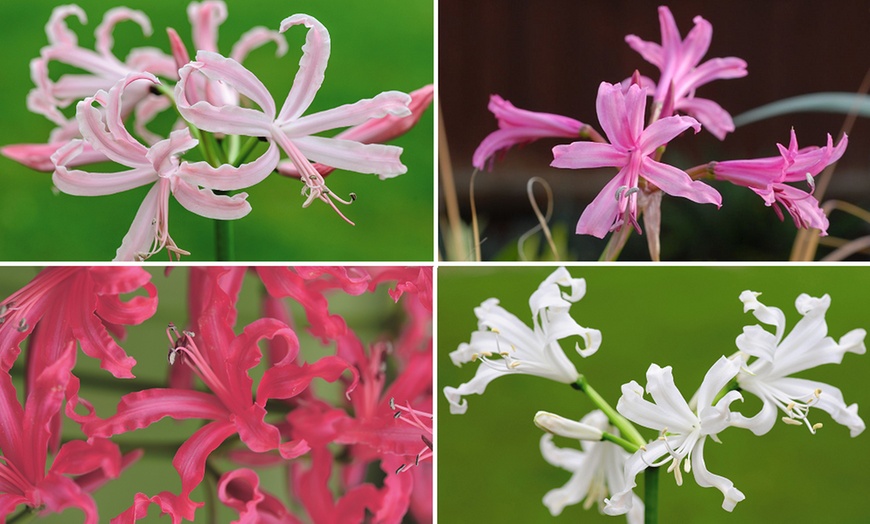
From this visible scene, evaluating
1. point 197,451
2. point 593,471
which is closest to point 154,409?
point 197,451

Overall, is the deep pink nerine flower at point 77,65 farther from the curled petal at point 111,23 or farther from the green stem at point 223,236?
the green stem at point 223,236

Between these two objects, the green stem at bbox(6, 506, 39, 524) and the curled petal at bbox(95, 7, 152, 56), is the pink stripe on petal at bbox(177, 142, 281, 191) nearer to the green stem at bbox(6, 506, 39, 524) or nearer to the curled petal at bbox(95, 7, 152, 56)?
the curled petal at bbox(95, 7, 152, 56)

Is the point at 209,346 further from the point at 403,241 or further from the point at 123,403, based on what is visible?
the point at 403,241

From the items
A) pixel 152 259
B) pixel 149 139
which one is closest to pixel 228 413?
pixel 152 259

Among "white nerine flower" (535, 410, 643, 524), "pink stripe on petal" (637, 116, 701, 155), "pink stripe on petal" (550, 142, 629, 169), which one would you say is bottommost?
"white nerine flower" (535, 410, 643, 524)

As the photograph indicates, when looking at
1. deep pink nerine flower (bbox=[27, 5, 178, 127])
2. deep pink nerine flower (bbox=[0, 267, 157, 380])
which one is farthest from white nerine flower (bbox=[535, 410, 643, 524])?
deep pink nerine flower (bbox=[27, 5, 178, 127])

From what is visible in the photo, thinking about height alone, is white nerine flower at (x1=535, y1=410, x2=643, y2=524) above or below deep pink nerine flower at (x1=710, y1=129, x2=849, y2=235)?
below

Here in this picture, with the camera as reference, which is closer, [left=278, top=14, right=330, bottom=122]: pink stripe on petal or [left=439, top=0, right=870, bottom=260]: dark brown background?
[left=278, top=14, right=330, bottom=122]: pink stripe on petal

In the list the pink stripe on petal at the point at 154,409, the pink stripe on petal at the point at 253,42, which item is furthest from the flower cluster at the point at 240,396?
the pink stripe on petal at the point at 253,42
